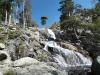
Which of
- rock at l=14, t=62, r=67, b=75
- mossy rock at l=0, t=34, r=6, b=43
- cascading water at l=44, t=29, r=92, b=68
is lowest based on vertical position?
cascading water at l=44, t=29, r=92, b=68

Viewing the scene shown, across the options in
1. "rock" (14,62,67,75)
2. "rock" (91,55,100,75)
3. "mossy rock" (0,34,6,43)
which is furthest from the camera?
"mossy rock" (0,34,6,43)

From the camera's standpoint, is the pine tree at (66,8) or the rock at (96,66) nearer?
the rock at (96,66)

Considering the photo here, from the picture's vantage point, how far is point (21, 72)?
1474 centimetres

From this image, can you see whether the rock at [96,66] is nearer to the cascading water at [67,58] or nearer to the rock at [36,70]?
the rock at [36,70]

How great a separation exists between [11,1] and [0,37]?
66.4 ft

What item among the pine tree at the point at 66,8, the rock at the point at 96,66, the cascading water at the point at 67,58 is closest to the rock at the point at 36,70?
the rock at the point at 96,66

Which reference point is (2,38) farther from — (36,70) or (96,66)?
(36,70)

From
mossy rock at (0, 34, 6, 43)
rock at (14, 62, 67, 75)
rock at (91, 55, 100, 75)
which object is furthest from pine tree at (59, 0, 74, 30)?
rock at (14, 62, 67, 75)

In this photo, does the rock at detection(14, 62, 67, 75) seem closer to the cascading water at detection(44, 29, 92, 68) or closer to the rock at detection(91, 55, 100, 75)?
the rock at detection(91, 55, 100, 75)

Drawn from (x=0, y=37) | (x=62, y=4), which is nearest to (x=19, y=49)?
(x=0, y=37)

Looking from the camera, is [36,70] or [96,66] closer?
[36,70]

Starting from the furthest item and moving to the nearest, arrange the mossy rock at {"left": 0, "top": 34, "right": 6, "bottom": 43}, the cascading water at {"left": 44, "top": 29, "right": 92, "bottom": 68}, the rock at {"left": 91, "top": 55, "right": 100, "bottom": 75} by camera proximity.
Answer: the mossy rock at {"left": 0, "top": 34, "right": 6, "bottom": 43}
the cascading water at {"left": 44, "top": 29, "right": 92, "bottom": 68}
the rock at {"left": 91, "top": 55, "right": 100, "bottom": 75}

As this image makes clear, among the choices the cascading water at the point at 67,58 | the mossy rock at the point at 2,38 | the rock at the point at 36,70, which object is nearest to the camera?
the rock at the point at 36,70

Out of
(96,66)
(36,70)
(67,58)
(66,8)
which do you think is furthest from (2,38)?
(66,8)
